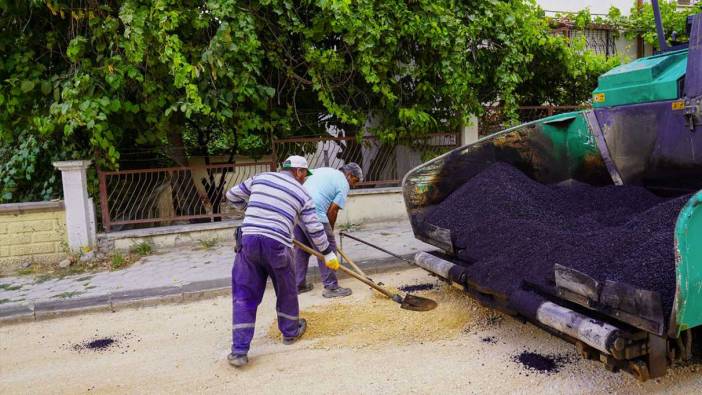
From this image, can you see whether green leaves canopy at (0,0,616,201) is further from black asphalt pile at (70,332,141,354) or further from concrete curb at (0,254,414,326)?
black asphalt pile at (70,332,141,354)

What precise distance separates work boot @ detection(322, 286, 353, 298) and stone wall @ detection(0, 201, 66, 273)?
3801mm

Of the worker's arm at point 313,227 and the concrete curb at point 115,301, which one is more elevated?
the worker's arm at point 313,227

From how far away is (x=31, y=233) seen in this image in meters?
6.44

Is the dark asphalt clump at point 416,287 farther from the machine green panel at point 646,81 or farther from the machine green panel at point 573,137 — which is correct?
the machine green panel at point 646,81

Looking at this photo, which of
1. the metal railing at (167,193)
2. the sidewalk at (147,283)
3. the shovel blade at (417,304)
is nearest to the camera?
the shovel blade at (417,304)

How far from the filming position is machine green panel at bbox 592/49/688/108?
12.1ft

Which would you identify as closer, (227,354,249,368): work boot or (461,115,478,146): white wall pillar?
(227,354,249,368): work boot

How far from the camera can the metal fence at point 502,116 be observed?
8.47 m

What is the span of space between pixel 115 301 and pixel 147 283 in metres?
0.51

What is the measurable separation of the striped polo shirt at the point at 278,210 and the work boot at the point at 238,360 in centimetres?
82

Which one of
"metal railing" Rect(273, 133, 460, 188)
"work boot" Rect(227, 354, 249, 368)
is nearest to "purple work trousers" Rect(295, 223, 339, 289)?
"work boot" Rect(227, 354, 249, 368)

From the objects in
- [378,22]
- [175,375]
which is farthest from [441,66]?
[175,375]

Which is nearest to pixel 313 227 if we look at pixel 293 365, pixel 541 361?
pixel 293 365

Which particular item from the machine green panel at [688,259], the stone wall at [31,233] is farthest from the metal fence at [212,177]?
the machine green panel at [688,259]
